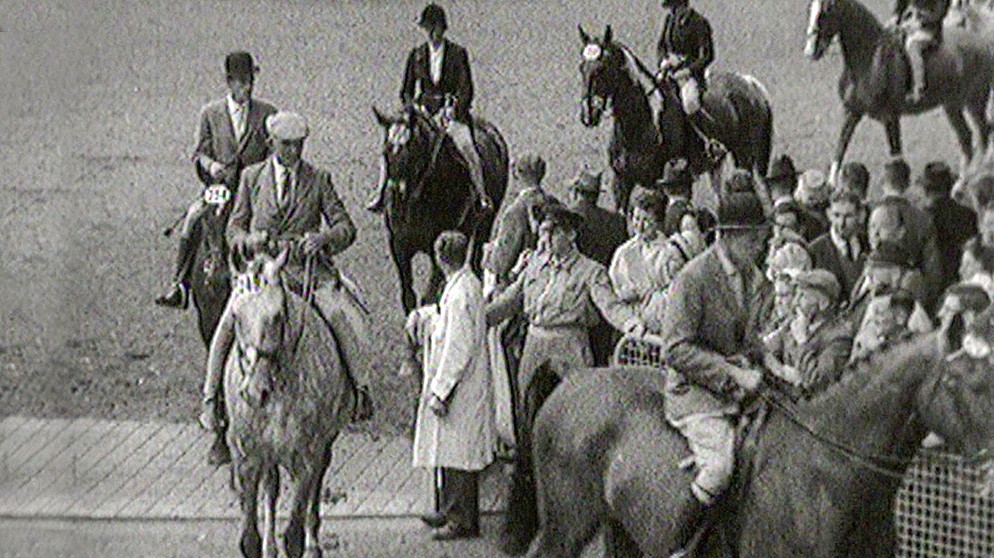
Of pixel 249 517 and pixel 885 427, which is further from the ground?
pixel 885 427

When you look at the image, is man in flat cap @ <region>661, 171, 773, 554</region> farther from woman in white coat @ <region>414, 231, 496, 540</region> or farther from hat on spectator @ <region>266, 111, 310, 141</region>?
hat on spectator @ <region>266, 111, 310, 141</region>

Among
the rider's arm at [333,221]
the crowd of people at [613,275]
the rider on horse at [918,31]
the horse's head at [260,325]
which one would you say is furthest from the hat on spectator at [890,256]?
the horse's head at [260,325]

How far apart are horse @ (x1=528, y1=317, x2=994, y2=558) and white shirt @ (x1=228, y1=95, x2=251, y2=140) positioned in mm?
2091

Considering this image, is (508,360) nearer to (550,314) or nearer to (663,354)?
(550,314)

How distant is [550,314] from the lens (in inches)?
458

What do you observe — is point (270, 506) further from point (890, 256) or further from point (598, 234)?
point (890, 256)

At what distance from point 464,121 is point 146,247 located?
1.65 meters

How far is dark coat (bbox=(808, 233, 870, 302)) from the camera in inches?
424

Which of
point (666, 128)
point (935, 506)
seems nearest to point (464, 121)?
point (666, 128)

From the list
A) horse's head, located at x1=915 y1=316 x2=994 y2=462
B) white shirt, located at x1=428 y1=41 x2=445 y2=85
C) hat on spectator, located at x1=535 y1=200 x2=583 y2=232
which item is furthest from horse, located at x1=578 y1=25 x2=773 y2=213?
horse's head, located at x1=915 y1=316 x2=994 y2=462

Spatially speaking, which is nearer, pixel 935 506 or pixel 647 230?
pixel 935 506

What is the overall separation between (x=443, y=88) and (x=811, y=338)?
86.2 inches

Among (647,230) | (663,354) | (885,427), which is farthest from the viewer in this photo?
(647,230)

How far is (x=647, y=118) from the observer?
1162 cm
